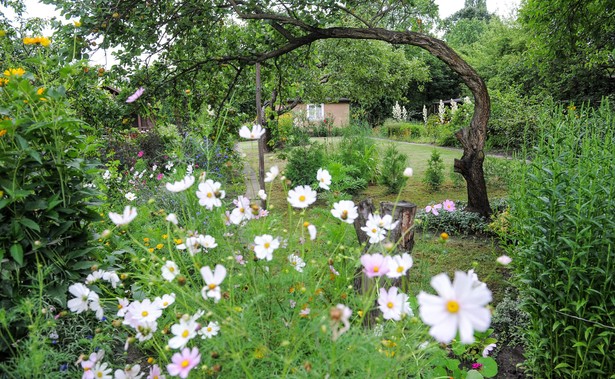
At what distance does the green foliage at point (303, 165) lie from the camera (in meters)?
6.80

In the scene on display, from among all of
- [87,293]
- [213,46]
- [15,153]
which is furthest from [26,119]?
[213,46]

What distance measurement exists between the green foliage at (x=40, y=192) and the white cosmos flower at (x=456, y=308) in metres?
1.13

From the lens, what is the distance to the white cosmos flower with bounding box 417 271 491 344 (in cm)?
53

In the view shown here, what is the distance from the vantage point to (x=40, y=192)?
1467 mm

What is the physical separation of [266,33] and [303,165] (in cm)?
245

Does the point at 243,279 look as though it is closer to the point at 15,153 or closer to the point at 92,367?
the point at 92,367

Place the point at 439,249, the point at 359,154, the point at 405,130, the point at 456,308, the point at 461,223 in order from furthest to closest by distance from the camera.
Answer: the point at 405,130, the point at 359,154, the point at 461,223, the point at 439,249, the point at 456,308

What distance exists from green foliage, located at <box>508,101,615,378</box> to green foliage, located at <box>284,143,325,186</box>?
493 cm

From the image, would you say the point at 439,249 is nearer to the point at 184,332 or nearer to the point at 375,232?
the point at 375,232

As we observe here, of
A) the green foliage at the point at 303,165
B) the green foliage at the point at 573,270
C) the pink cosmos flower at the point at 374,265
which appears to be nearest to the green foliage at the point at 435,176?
the green foliage at the point at 303,165

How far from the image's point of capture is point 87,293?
1123 mm

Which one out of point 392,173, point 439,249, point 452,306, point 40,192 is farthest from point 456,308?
point 392,173

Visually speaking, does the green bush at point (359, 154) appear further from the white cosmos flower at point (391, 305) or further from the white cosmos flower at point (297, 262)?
the white cosmos flower at point (391, 305)

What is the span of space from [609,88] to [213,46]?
12.8 meters
